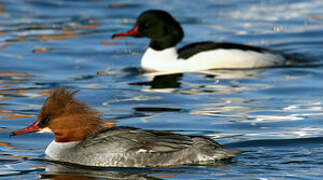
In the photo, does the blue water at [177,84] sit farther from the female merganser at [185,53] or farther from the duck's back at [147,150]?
the female merganser at [185,53]

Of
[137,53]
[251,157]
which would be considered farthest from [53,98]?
[137,53]

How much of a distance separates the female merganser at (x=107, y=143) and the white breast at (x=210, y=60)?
20.3 ft

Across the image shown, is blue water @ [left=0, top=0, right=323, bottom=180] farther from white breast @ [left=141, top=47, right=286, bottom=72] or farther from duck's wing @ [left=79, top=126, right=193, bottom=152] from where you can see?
white breast @ [left=141, top=47, right=286, bottom=72]

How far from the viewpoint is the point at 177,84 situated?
1302 cm

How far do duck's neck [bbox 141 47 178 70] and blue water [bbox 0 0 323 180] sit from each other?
300 millimetres

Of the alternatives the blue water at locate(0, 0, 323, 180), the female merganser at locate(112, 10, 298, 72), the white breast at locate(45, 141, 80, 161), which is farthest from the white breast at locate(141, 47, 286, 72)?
the white breast at locate(45, 141, 80, 161)

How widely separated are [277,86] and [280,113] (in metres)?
1.97

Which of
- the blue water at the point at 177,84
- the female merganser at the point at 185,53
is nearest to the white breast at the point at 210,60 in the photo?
the female merganser at the point at 185,53

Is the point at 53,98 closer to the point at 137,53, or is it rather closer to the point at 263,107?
the point at 263,107

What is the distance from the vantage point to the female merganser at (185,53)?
14.2 metres

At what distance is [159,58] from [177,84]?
1.61 meters

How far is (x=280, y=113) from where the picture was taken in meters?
10.5

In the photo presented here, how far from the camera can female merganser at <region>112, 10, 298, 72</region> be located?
14156 millimetres

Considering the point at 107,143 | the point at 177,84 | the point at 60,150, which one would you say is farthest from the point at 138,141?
the point at 177,84
